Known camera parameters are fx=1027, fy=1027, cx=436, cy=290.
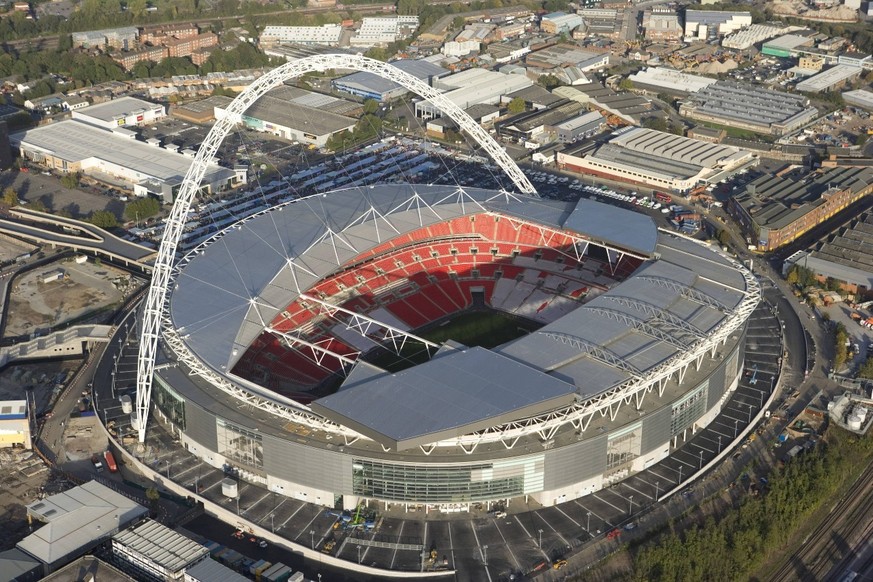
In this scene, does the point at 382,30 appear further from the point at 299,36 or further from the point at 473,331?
the point at 473,331

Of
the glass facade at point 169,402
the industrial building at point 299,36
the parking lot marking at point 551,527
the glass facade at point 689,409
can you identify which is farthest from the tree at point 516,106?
the parking lot marking at point 551,527

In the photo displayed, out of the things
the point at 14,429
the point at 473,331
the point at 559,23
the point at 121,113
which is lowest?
the point at 473,331

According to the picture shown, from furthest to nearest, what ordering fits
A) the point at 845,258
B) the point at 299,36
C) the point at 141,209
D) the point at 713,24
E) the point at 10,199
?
1. the point at 713,24
2. the point at 299,36
3. the point at 10,199
4. the point at 141,209
5. the point at 845,258

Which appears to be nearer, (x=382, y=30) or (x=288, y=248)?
(x=288, y=248)

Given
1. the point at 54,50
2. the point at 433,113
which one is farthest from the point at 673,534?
the point at 54,50

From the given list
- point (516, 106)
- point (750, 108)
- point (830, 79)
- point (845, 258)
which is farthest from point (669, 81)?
point (845, 258)

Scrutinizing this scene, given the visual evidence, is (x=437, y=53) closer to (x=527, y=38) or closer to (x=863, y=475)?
(x=527, y=38)

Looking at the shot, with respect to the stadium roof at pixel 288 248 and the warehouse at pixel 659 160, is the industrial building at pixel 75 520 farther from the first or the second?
the warehouse at pixel 659 160

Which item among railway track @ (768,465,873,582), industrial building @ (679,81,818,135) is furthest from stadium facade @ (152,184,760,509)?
industrial building @ (679,81,818,135)
